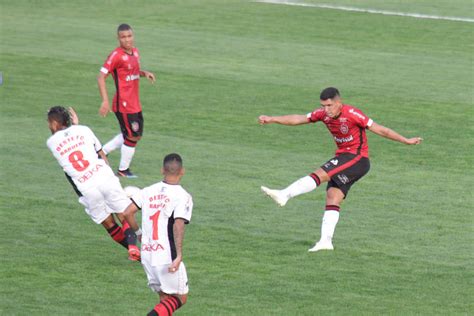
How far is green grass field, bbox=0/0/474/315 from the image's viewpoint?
1232 cm

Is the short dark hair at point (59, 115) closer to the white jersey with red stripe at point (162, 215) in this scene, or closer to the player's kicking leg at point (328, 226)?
the white jersey with red stripe at point (162, 215)

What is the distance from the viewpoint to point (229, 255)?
13492 mm

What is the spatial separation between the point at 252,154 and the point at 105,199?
6143 millimetres

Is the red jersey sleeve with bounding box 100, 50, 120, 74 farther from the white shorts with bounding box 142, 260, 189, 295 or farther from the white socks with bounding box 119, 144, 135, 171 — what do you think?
the white shorts with bounding box 142, 260, 189, 295

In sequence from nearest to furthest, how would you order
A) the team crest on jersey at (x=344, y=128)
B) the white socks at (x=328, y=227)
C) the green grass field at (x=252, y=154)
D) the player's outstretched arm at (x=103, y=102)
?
the green grass field at (x=252, y=154) → the white socks at (x=328, y=227) → the team crest on jersey at (x=344, y=128) → the player's outstretched arm at (x=103, y=102)

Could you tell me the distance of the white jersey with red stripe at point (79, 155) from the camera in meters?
12.7

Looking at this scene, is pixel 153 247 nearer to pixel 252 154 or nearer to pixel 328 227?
pixel 328 227

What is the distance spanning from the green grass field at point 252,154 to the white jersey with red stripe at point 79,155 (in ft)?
3.40

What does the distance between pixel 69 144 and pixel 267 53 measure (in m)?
15.4

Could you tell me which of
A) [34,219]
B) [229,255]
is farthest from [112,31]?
[229,255]

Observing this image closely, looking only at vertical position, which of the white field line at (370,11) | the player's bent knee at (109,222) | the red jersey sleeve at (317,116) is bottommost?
the white field line at (370,11)

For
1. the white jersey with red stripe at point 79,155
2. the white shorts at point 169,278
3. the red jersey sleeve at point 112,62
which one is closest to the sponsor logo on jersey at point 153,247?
the white shorts at point 169,278

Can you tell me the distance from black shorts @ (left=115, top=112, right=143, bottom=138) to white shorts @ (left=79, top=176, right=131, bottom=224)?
190 inches

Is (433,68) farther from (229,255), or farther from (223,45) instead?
(229,255)
